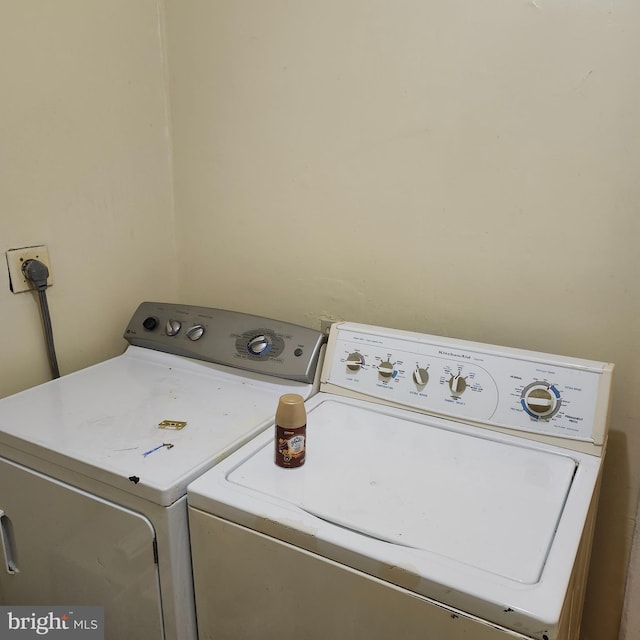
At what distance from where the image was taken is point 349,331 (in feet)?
4.19

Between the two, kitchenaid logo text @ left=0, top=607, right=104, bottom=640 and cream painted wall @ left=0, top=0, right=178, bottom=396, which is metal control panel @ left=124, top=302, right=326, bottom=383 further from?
kitchenaid logo text @ left=0, top=607, right=104, bottom=640

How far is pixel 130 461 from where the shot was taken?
97 cm

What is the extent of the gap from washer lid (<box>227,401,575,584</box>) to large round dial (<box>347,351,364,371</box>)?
0.12 meters

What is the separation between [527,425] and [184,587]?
28.3 inches

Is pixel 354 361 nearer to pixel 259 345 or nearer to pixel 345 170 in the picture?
pixel 259 345

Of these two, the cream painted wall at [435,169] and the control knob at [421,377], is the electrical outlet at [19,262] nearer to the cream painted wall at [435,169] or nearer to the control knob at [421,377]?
the cream painted wall at [435,169]

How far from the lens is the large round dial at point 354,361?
4.09 feet

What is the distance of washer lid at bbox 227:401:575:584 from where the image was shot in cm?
79

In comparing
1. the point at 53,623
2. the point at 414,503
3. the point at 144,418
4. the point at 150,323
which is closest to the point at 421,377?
the point at 414,503

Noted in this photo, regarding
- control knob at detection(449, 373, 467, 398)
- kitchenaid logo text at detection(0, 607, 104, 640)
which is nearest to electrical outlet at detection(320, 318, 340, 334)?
control knob at detection(449, 373, 467, 398)

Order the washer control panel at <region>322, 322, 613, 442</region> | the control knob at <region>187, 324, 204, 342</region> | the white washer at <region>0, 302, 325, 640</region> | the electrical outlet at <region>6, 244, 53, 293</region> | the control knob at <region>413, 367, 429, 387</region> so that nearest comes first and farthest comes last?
the white washer at <region>0, 302, 325, 640</region>, the washer control panel at <region>322, 322, 613, 442</region>, the control knob at <region>413, 367, 429, 387</region>, the electrical outlet at <region>6, 244, 53, 293</region>, the control knob at <region>187, 324, 204, 342</region>

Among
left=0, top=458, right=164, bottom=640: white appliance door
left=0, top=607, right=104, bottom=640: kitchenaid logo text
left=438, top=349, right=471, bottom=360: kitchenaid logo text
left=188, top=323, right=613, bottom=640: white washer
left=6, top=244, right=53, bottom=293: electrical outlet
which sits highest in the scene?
left=6, top=244, right=53, bottom=293: electrical outlet

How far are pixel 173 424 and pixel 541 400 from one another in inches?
29.2

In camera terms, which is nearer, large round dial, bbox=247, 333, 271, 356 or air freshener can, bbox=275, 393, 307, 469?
air freshener can, bbox=275, 393, 307, 469
